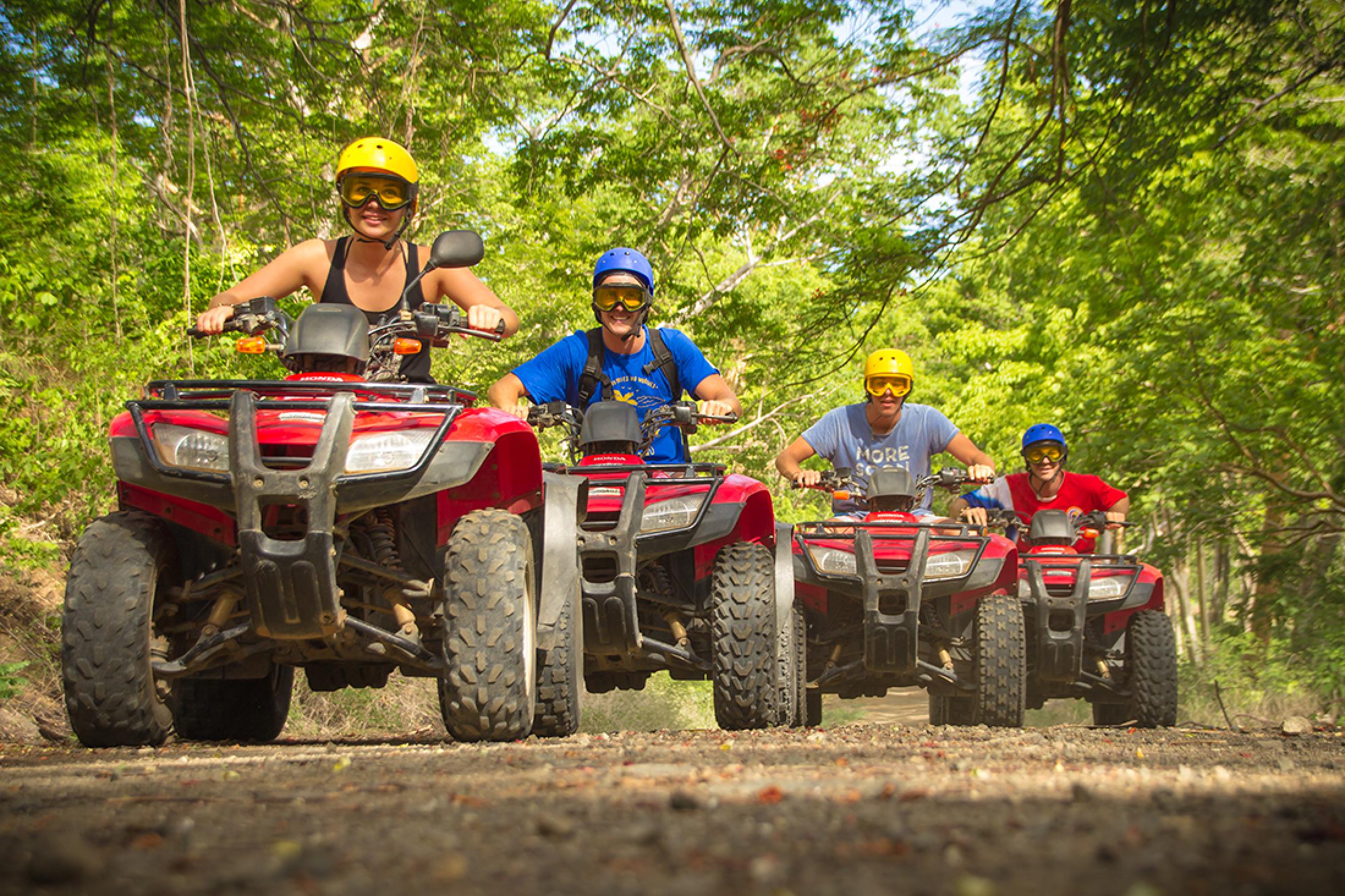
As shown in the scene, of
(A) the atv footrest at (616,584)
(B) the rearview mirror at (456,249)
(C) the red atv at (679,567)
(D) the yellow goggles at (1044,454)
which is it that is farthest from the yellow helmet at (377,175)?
Answer: (D) the yellow goggles at (1044,454)

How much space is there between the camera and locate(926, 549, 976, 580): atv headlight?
7992 mm

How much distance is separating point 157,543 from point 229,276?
6897mm

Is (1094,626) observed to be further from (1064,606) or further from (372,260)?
(372,260)

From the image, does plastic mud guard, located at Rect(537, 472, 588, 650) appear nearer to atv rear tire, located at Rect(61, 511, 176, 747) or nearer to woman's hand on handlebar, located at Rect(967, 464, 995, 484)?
atv rear tire, located at Rect(61, 511, 176, 747)

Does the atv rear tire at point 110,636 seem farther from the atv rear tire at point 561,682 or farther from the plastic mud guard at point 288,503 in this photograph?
the atv rear tire at point 561,682

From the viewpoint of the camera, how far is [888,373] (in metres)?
9.07

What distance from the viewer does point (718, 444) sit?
23141mm

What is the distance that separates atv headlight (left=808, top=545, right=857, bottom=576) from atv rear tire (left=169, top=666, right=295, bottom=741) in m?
3.30

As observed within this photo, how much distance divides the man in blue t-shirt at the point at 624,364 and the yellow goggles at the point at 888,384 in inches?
82.8

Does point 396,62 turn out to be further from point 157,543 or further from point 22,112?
point 157,543

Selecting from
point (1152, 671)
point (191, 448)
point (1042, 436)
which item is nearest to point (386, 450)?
point (191, 448)

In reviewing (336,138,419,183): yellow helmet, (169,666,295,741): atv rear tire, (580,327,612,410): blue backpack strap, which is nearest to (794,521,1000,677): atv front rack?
(580,327,612,410): blue backpack strap

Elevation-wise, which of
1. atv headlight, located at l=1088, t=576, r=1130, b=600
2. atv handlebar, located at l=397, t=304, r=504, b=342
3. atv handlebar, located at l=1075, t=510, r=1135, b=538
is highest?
atv handlebar, located at l=397, t=304, r=504, b=342

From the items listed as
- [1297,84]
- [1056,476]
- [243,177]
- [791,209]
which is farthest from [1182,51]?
[243,177]
